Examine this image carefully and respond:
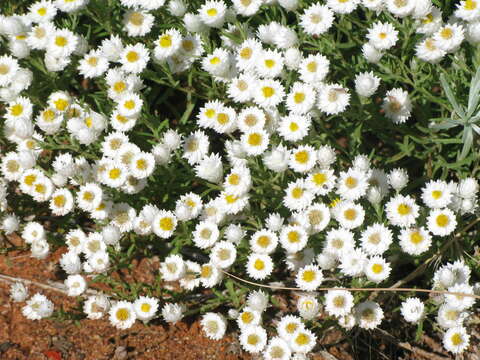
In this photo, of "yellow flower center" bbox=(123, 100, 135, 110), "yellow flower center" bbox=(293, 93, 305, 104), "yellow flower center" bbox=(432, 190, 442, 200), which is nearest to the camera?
"yellow flower center" bbox=(432, 190, 442, 200)

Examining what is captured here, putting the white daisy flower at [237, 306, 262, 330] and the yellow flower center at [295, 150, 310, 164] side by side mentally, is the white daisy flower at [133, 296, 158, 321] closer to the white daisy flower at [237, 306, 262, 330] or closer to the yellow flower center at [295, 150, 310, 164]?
the white daisy flower at [237, 306, 262, 330]

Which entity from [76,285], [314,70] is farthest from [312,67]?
[76,285]

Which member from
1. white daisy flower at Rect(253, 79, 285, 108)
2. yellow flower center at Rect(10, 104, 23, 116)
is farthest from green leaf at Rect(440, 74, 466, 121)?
yellow flower center at Rect(10, 104, 23, 116)

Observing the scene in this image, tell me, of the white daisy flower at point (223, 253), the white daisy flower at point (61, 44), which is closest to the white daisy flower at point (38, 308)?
the white daisy flower at point (223, 253)

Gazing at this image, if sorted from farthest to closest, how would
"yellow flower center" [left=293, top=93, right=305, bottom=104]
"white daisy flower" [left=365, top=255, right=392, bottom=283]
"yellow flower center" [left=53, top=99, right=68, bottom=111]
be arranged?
"yellow flower center" [left=53, top=99, right=68, bottom=111], "yellow flower center" [left=293, top=93, right=305, bottom=104], "white daisy flower" [left=365, top=255, right=392, bottom=283]

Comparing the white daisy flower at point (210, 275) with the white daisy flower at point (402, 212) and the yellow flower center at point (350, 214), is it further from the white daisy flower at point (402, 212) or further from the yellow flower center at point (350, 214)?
the white daisy flower at point (402, 212)

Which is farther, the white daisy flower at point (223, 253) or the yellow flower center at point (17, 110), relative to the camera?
the yellow flower center at point (17, 110)

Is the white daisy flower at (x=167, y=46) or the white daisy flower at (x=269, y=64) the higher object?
the white daisy flower at (x=269, y=64)

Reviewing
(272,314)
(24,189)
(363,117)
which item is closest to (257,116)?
(363,117)

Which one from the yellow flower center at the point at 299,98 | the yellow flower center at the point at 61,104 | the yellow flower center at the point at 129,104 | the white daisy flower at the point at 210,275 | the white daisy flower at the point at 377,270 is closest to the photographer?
the white daisy flower at the point at 377,270

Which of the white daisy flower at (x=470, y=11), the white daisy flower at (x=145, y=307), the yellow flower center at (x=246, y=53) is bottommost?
the white daisy flower at (x=145, y=307)
